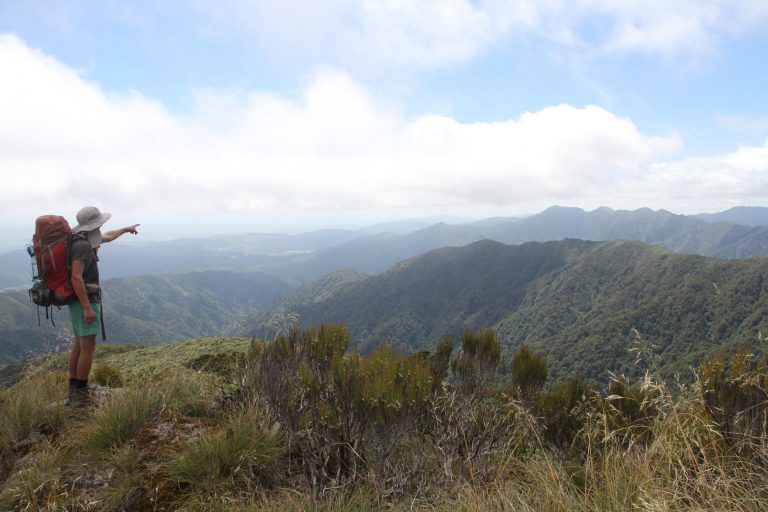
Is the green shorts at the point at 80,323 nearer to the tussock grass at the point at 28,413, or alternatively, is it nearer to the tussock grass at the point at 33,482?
the tussock grass at the point at 28,413

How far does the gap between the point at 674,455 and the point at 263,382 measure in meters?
3.35

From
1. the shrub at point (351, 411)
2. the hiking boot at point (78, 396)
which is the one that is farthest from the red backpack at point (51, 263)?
the shrub at point (351, 411)

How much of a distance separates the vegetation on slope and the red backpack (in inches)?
42.6

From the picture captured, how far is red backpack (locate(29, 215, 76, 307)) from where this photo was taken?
4.72 meters

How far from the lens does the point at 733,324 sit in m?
103

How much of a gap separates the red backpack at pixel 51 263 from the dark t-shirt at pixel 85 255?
0.45 ft

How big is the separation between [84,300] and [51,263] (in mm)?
626

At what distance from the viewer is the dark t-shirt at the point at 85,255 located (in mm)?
4754

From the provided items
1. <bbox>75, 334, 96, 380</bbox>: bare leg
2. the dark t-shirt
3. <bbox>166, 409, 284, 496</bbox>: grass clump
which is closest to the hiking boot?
<bbox>75, 334, 96, 380</bbox>: bare leg

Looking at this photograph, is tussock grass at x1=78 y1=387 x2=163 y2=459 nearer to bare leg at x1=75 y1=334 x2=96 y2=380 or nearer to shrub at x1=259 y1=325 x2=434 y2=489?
bare leg at x1=75 y1=334 x2=96 y2=380

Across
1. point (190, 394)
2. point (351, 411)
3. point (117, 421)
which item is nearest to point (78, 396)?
point (190, 394)

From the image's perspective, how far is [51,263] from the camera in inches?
187

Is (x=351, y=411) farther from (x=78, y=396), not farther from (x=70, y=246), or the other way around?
(x=70, y=246)

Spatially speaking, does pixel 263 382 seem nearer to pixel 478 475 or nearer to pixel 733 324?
pixel 478 475
